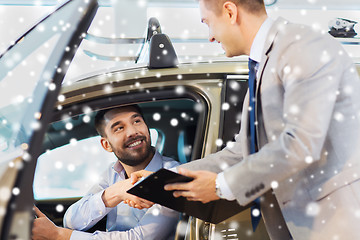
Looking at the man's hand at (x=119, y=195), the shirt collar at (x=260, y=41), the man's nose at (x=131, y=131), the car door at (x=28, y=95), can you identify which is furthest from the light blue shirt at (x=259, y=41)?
the man's nose at (x=131, y=131)

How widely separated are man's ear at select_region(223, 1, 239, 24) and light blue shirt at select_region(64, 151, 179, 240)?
3.22 feet

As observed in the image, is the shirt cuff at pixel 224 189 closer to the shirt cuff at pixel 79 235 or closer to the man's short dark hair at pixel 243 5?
the man's short dark hair at pixel 243 5

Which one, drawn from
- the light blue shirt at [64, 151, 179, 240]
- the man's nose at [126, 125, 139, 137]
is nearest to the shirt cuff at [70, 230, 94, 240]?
the light blue shirt at [64, 151, 179, 240]

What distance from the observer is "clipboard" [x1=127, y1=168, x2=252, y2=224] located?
1.37 m

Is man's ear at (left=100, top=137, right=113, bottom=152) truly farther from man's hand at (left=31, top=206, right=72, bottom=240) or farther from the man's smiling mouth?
man's hand at (left=31, top=206, right=72, bottom=240)

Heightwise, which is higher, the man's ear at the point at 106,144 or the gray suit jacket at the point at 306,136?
the gray suit jacket at the point at 306,136

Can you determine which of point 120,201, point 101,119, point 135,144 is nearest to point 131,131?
point 135,144

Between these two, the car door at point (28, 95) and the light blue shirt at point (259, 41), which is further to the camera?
the light blue shirt at point (259, 41)

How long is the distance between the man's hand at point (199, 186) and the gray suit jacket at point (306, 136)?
3.0 inches

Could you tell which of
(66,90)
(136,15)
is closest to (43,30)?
(66,90)

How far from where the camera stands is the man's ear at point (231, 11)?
1517 millimetres

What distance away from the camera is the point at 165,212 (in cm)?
205

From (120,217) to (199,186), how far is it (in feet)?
3.67

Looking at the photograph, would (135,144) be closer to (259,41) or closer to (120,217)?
(120,217)
